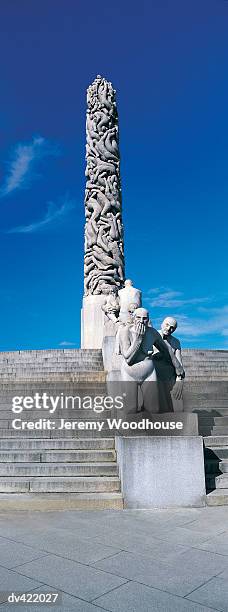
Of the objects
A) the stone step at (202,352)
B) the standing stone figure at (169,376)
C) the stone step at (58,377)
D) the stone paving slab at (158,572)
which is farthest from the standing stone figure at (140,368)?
the stone step at (202,352)

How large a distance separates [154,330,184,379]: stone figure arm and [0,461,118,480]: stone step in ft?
5.22

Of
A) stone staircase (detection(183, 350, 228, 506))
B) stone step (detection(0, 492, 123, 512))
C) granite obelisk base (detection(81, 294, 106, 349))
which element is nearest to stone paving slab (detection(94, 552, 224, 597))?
stone step (detection(0, 492, 123, 512))

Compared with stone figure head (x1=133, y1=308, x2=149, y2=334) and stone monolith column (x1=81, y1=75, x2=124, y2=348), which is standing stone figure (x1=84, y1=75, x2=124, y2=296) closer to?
stone monolith column (x1=81, y1=75, x2=124, y2=348)

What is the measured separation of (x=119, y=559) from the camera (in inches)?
150

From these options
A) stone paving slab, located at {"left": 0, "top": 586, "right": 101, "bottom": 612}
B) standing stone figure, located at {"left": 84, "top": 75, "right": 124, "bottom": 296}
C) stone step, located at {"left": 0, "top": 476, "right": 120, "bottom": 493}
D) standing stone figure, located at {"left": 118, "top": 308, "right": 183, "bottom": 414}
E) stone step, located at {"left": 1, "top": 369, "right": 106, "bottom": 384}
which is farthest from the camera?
standing stone figure, located at {"left": 84, "top": 75, "right": 124, "bottom": 296}

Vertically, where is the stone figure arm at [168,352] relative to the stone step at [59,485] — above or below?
above

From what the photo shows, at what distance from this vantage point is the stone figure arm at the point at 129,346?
20.6ft

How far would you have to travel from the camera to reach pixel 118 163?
67.4ft

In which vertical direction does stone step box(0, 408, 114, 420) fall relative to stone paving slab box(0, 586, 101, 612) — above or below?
above

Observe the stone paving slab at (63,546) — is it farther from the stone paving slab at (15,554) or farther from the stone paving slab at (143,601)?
the stone paving slab at (143,601)

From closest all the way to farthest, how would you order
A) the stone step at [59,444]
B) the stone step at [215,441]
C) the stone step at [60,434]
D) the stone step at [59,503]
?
the stone step at [59,503] < the stone step at [59,444] < the stone step at [215,441] < the stone step at [60,434]

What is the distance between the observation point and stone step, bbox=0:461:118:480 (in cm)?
608

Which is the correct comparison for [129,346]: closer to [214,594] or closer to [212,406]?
[212,406]

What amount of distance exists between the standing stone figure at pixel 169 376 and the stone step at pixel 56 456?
44.0 inches
